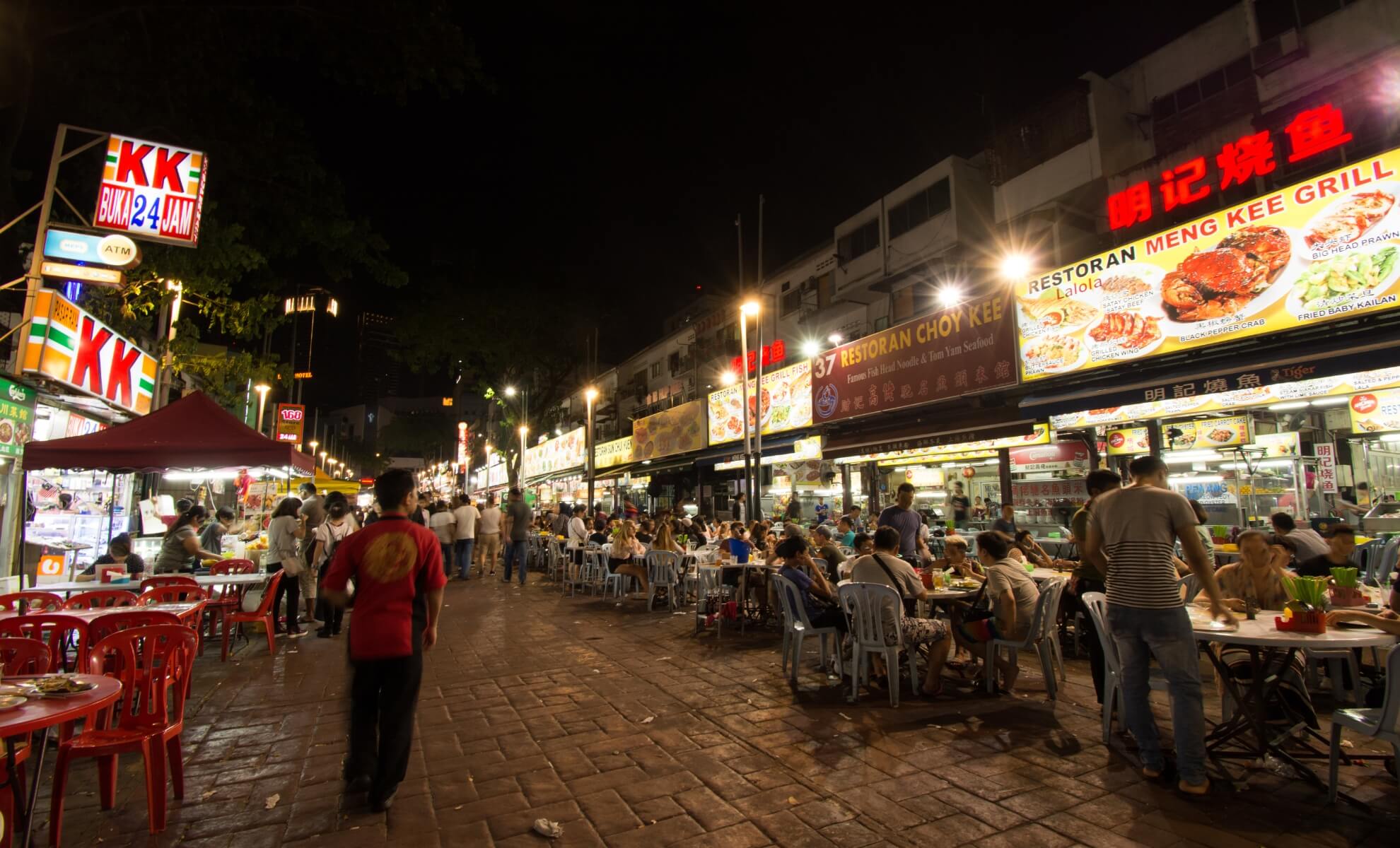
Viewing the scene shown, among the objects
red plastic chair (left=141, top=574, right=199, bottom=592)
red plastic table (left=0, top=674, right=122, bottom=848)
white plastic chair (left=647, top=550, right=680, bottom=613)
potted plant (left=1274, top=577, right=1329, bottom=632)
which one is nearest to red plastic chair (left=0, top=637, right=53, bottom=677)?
red plastic table (left=0, top=674, right=122, bottom=848)

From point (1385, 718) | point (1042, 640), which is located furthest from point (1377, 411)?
point (1385, 718)

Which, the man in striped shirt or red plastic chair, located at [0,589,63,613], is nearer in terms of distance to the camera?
the man in striped shirt

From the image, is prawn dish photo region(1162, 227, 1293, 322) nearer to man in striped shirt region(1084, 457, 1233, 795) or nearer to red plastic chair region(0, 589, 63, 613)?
man in striped shirt region(1084, 457, 1233, 795)

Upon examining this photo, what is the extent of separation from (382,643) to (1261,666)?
548 cm

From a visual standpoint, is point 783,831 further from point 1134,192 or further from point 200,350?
point 200,350

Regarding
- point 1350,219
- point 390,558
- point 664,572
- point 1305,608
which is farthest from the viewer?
point 664,572

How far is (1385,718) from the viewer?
317 centimetres

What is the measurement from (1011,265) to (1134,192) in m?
2.18

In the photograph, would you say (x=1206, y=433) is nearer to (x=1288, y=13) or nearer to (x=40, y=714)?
(x=1288, y=13)

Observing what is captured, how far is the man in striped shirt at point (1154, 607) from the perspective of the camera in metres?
3.69

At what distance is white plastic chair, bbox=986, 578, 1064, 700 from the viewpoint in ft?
18.0

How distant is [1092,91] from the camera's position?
16922 millimetres

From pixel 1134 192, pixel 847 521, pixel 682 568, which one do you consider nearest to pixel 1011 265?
pixel 1134 192

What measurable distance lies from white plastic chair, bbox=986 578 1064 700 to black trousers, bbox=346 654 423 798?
472 cm
